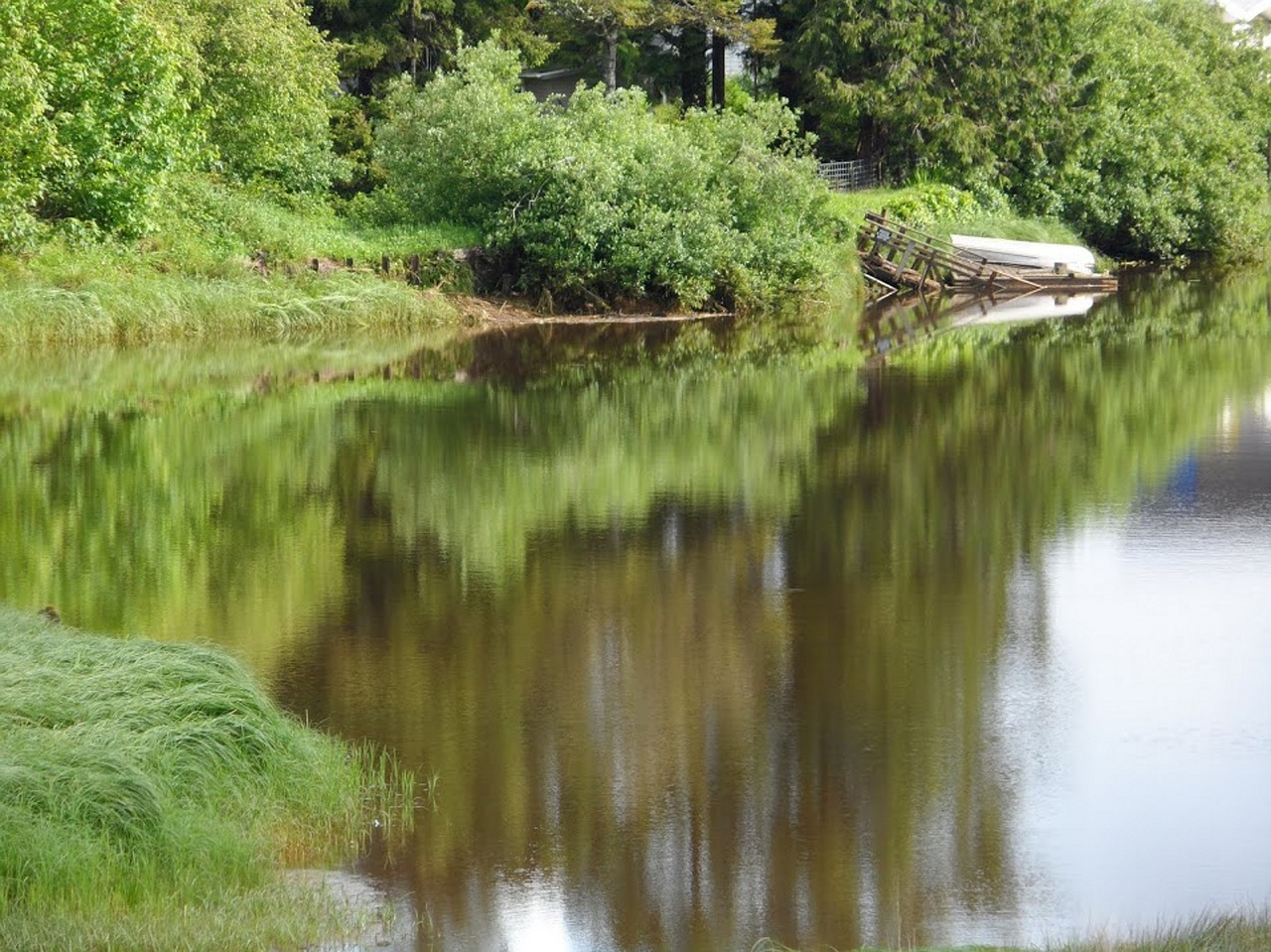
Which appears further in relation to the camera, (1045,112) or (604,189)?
(1045,112)

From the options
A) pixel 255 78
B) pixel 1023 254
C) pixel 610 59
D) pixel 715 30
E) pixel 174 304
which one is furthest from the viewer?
pixel 610 59

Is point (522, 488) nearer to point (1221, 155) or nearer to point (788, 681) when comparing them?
point (788, 681)

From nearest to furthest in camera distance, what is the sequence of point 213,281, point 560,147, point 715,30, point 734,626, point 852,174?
point 734,626 < point 213,281 < point 560,147 < point 715,30 < point 852,174

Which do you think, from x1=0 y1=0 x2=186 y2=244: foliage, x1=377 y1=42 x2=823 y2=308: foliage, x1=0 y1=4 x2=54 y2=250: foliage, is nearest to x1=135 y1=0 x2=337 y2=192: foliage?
x1=377 y1=42 x2=823 y2=308: foliage

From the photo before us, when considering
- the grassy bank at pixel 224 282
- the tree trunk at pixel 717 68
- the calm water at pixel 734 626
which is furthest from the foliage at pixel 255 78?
the calm water at pixel 734 626

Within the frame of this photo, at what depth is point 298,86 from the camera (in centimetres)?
4209

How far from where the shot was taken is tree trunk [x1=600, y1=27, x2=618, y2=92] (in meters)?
53.9

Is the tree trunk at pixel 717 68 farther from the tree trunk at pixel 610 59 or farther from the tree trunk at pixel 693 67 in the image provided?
the tree trunk at pixel 610 59

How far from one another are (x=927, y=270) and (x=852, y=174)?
942 centimetres

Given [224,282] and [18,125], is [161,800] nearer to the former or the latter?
[18,125]

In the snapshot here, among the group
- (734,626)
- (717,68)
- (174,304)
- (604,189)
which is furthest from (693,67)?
(734,626)

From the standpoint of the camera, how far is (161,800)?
8.04 meters

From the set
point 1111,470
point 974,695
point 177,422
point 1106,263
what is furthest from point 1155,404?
point 1106,263

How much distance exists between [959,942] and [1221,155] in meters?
56.0
